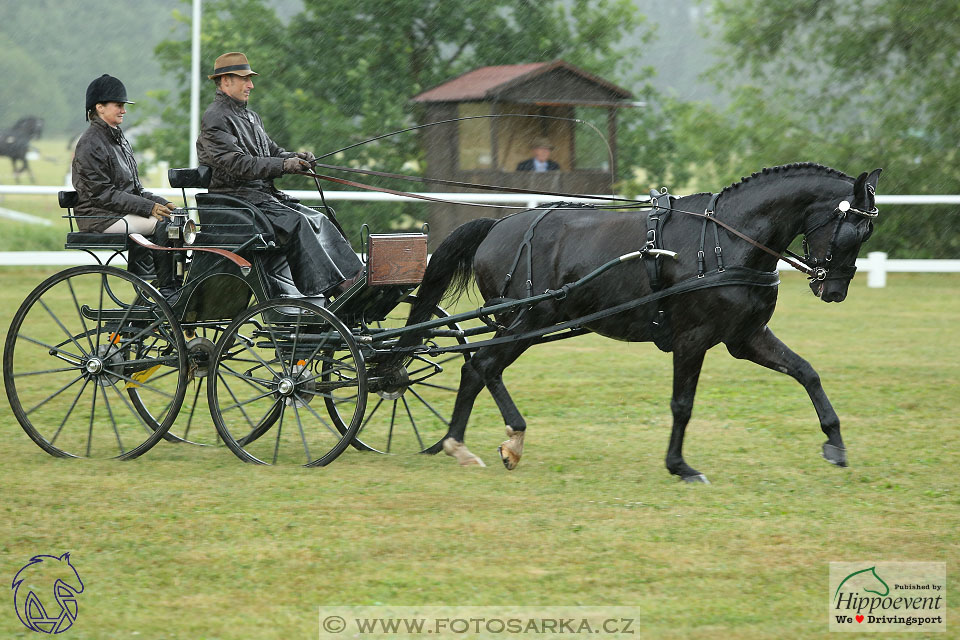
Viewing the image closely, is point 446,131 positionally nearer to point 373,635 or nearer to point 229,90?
point 229,90

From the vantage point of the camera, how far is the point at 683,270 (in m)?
6.68

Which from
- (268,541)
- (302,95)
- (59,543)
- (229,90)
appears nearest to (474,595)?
(268,541)

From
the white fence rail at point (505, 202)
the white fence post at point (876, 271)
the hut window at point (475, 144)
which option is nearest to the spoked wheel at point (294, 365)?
the white fence rail at point (505, 202)

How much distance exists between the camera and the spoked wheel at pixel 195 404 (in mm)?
7391

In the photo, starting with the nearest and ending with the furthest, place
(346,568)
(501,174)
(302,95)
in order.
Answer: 1. (346,568)
2. (501,174)
3. (302,95)

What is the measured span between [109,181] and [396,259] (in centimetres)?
161

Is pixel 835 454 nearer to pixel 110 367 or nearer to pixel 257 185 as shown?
pixel 257 185

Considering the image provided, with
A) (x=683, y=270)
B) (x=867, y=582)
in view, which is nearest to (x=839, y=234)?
(x=683, y=270)

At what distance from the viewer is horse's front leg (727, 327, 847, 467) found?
6969 millimetres

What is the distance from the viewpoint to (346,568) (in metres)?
5.11

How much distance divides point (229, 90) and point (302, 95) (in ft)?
50.9

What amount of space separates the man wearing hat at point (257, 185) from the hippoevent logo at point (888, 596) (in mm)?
3238

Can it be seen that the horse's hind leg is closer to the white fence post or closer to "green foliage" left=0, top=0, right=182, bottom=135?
the white fence post
